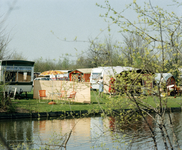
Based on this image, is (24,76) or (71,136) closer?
(71,136)

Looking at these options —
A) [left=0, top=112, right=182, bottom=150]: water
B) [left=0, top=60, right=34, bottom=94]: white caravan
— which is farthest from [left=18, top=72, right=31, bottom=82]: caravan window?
[left=0, top=112, right=182, bottom=150]: water

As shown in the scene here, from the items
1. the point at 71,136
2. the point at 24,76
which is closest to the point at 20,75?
the point at 24,76

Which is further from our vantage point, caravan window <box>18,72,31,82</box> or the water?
caravan window <box>18,72,31,82</box>

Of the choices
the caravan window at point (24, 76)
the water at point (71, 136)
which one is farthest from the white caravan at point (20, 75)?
the water at point (71, 136)

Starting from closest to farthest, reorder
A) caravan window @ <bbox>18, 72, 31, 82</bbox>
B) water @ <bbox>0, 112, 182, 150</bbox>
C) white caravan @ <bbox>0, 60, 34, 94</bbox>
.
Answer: water @ <bbox>0, 112, 182, 150</bbox>, white caravan @ <bbox>0, 60, 34, 94</bbox>, caravan window @ <bbox>18, 72, 31, 82</bbox>

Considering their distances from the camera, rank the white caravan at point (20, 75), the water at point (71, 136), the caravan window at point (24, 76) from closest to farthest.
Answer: the water at point (71, 136) → the white caravan at point (20, 75) → the caravan window at point (24, 76)

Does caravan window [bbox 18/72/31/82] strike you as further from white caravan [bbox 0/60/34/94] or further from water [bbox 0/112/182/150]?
water [bbox 0/112/182/150]

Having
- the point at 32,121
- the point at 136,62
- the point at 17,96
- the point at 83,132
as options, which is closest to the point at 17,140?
the point at 83,132

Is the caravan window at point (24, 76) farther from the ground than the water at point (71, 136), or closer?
farther from the ground

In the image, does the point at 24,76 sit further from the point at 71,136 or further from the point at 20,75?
the point at 71,136

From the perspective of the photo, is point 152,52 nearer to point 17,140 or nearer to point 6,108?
point 17,140

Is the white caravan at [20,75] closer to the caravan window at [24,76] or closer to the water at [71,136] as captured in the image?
the caravan window at [24,76]

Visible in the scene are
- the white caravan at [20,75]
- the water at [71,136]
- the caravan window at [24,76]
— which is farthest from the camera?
the caravan window at [24,76]

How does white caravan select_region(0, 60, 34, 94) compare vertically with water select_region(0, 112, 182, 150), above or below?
above
